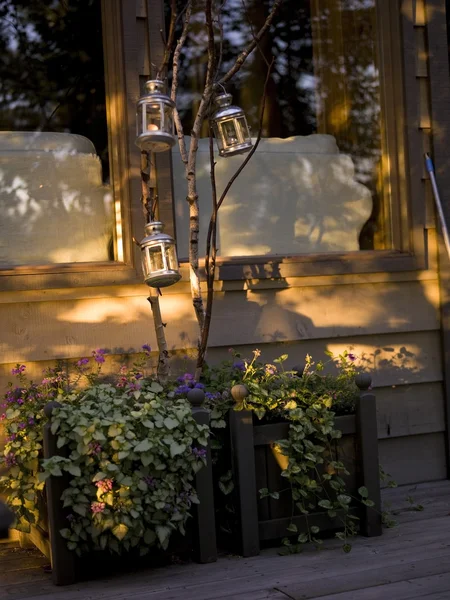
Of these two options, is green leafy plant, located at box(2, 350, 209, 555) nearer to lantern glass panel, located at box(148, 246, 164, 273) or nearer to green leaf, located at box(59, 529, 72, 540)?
green leaf, located at box(59, 529, 72, 540)

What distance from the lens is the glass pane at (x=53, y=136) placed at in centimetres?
382

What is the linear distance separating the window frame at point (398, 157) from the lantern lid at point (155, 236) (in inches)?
39.4

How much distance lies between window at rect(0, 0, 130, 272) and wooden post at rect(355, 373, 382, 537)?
135cm

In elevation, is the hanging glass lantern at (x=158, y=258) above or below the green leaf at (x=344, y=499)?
above

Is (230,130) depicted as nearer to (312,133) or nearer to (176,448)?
(312,133)

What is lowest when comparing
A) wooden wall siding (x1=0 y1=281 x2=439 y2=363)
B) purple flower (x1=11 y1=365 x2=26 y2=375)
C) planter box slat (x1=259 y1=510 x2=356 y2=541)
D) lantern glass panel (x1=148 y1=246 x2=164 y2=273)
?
planter box slat (x1=259 y1=510 x2=356 y2=541)

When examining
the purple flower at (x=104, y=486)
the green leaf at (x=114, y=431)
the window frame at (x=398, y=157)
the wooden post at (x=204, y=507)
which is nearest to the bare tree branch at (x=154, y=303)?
the wooden post at (x=204, y=507)

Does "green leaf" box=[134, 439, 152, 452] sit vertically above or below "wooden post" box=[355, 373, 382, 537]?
above

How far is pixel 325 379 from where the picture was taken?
3.53m

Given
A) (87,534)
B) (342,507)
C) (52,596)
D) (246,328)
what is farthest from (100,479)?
(246,328)

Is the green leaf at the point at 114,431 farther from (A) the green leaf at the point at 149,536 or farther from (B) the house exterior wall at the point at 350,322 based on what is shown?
(B) the house exterior wall at the point at 350,322

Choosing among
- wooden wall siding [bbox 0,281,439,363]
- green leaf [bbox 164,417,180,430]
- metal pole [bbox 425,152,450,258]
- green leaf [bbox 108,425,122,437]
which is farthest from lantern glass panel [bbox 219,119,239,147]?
green leaf [bbox 108,425,122,437]

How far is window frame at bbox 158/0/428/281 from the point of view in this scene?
14.0 ft

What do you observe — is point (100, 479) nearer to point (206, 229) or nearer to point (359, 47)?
point (206, 229)
